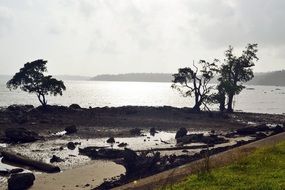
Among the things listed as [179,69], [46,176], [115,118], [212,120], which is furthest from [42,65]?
[46,176]

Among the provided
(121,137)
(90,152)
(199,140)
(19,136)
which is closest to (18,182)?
(90,152)

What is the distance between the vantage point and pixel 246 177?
65.2 feet

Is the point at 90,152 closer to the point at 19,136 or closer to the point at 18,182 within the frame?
A: the point at 19,136

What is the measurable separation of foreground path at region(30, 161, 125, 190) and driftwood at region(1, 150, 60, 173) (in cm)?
103

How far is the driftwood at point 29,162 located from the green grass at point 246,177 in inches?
538

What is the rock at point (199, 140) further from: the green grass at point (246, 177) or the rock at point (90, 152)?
the green grass at point (246, 177)

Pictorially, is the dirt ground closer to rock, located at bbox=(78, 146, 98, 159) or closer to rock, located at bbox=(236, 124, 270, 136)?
rock, located at bbox=(236, 124, 270, 136)

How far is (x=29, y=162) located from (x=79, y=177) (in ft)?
18.6

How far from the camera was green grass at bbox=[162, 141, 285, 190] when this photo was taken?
18062 mm

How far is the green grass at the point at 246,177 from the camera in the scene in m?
18.1

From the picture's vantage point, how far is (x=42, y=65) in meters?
81.1

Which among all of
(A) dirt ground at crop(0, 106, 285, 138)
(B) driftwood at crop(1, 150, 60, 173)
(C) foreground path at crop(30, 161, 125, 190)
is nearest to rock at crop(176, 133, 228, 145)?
(A) dirt ground at crop(0, 106, 285, 138)

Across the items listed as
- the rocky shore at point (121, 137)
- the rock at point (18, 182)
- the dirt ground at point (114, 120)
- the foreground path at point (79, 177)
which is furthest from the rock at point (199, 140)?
the rock at point (18, 182)

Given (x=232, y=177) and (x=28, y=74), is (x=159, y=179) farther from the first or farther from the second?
(x=28, y=74)
